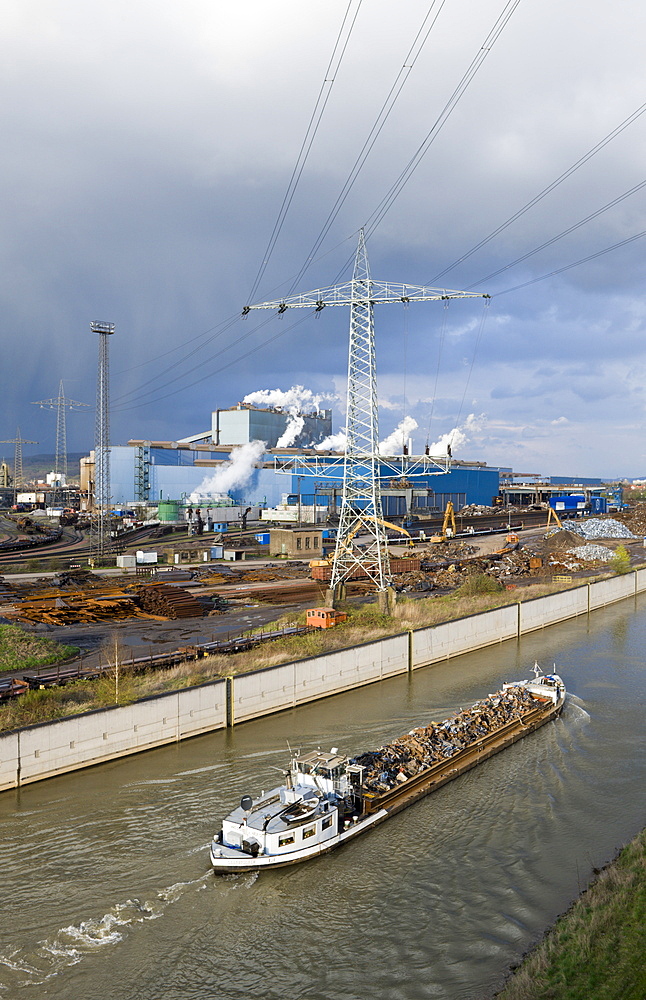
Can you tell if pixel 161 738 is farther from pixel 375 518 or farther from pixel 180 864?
pixel 375 518

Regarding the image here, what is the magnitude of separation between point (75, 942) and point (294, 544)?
56.8 m

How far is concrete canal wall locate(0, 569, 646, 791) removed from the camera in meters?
21.4

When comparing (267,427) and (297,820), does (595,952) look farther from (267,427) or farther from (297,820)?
(267,427)

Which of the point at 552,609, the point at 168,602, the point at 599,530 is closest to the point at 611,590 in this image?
the point at 552,609

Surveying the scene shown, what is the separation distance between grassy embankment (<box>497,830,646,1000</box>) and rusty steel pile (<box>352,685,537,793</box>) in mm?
7100

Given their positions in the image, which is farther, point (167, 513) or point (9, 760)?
point (167, 513)

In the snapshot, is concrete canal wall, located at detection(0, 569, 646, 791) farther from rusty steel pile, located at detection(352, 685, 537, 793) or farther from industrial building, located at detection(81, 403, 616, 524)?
industrial building, located at detection(81, 403, 616, 524)

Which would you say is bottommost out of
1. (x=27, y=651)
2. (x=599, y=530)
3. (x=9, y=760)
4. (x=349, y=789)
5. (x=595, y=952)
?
(x=595, y=952)

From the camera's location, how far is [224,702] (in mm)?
26344

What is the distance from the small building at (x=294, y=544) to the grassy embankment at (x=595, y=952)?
184 ft

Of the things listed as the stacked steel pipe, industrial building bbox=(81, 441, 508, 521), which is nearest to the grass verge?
the stacked steel pipe

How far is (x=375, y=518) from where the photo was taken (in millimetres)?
40188

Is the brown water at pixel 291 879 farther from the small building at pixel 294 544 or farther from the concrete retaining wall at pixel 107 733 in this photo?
the small building at pixel 294 544

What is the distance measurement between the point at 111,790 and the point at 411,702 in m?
14.0
